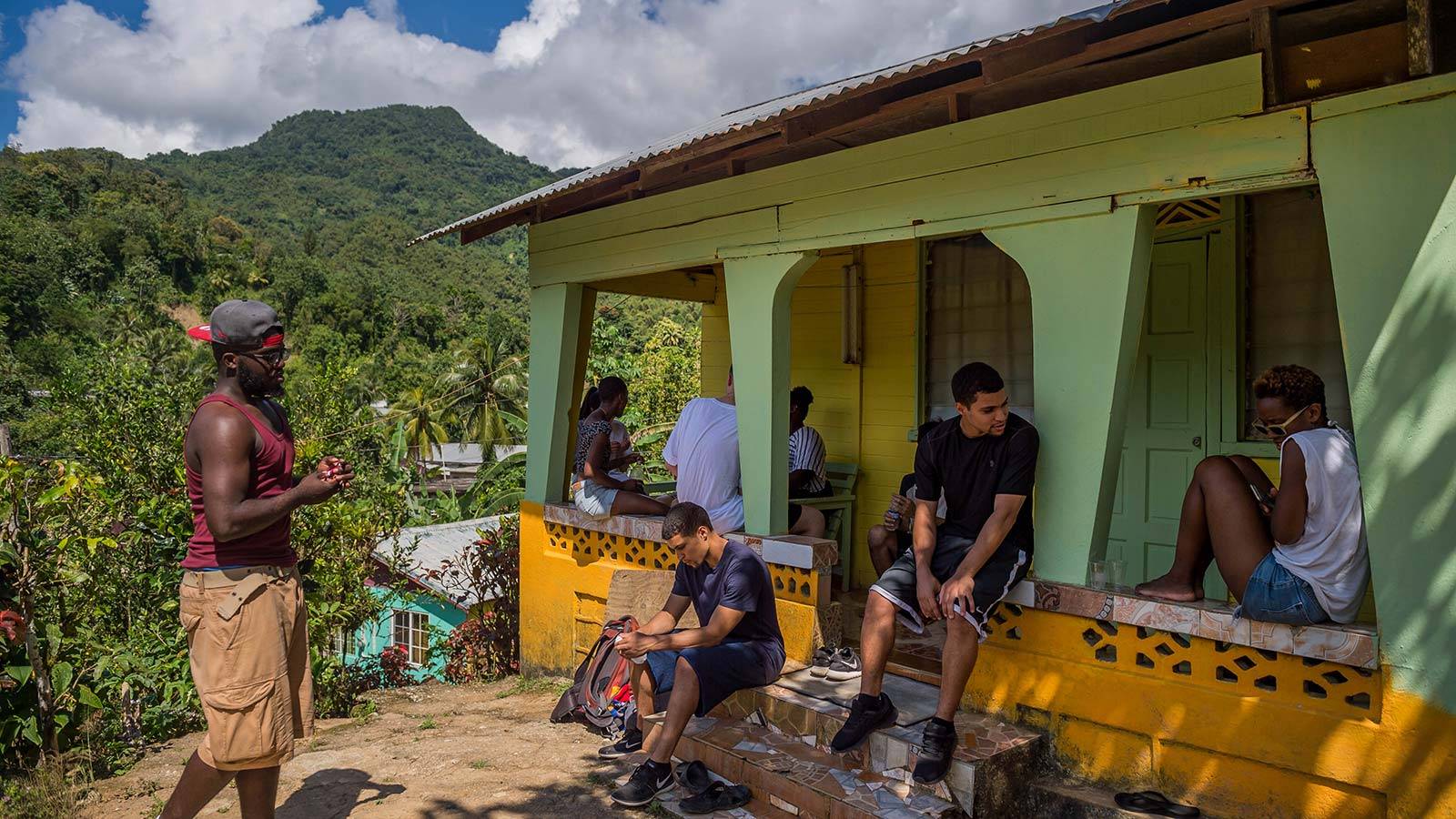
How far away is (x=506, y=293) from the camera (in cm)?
6694

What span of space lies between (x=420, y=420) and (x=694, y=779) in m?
29.5

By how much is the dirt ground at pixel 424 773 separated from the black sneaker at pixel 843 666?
4.35 ft

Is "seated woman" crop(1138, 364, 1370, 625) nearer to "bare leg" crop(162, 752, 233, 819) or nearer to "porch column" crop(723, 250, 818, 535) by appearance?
"porch column" crop(723, 250, 818, 535)

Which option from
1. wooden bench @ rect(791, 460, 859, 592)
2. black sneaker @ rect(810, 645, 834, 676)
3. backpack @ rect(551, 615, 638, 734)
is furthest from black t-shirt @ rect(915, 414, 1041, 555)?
wooden bench @ rect(791, 460, 859, 592)

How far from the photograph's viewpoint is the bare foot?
12.4ft

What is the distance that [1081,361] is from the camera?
13.3 feet

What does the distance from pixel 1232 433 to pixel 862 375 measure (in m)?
2.77

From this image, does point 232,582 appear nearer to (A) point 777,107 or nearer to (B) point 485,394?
(A) point 777,107

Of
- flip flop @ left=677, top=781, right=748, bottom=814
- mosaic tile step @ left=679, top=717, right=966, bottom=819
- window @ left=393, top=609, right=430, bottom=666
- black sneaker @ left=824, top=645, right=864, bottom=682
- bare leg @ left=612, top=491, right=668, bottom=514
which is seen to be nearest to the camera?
mosaic tile step @ left=679, top=717, right=966, bottom=819

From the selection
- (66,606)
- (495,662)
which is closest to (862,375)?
(495,662)

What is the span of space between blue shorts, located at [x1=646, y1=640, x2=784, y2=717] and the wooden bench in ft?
6.81

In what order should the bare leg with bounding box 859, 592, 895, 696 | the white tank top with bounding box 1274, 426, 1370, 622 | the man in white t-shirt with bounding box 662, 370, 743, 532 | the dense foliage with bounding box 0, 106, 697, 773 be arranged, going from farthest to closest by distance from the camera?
the man in white t-shirt with bounding box 662, 370, 743, 532, the dense foliage with bounding box 0, 106, 697, 773, the bare leg with bounding box 859, 592, 895, 696, the white tank top with bounding box 1274, 426, 1370, 622

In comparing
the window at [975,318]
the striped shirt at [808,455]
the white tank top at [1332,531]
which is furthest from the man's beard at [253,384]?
the window at [975,318]

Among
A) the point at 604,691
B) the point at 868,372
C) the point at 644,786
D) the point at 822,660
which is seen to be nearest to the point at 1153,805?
the point at 822,660
